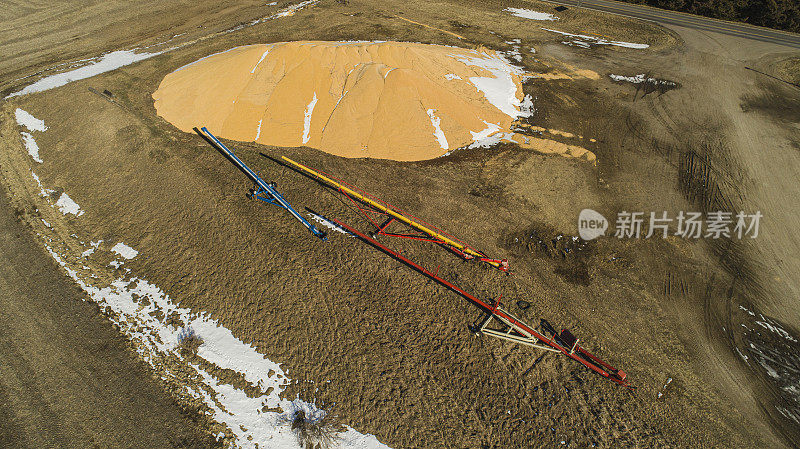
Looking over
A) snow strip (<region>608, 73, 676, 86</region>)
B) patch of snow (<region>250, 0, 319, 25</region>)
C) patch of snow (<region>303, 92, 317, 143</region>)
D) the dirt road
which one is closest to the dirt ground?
patch of snow (<region>303, 92, 317, 143</region>)

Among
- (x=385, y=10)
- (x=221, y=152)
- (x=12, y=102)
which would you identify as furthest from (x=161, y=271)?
(x=385, y=10)

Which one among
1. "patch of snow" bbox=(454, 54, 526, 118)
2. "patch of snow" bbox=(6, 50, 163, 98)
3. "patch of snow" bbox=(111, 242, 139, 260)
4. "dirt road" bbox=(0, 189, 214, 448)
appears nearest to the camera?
"dirt road" bbox=(0, 189, 214, 448)

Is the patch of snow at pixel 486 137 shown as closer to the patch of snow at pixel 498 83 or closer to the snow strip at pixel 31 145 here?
the patch of snow at pixel 498 83

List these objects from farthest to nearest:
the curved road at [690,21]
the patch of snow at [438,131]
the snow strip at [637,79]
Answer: the curved road at [690,21] < the snow strip at [637,79] < the patch of snow at [438,131]

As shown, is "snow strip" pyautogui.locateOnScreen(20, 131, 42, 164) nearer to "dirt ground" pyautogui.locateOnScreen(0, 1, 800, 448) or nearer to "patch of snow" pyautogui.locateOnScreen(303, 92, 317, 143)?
"dirt ground" pyautogui.locateOnScreen(0, 1, 800, 448)

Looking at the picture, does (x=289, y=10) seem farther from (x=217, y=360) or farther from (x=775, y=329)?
(x=775, y=329)

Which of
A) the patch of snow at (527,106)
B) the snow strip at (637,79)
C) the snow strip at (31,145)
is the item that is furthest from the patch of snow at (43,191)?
the snow strip at (637,79)

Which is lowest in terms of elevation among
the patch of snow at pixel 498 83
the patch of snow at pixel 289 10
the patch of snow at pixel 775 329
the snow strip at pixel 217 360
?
the patch of snow at pixel 775 329
